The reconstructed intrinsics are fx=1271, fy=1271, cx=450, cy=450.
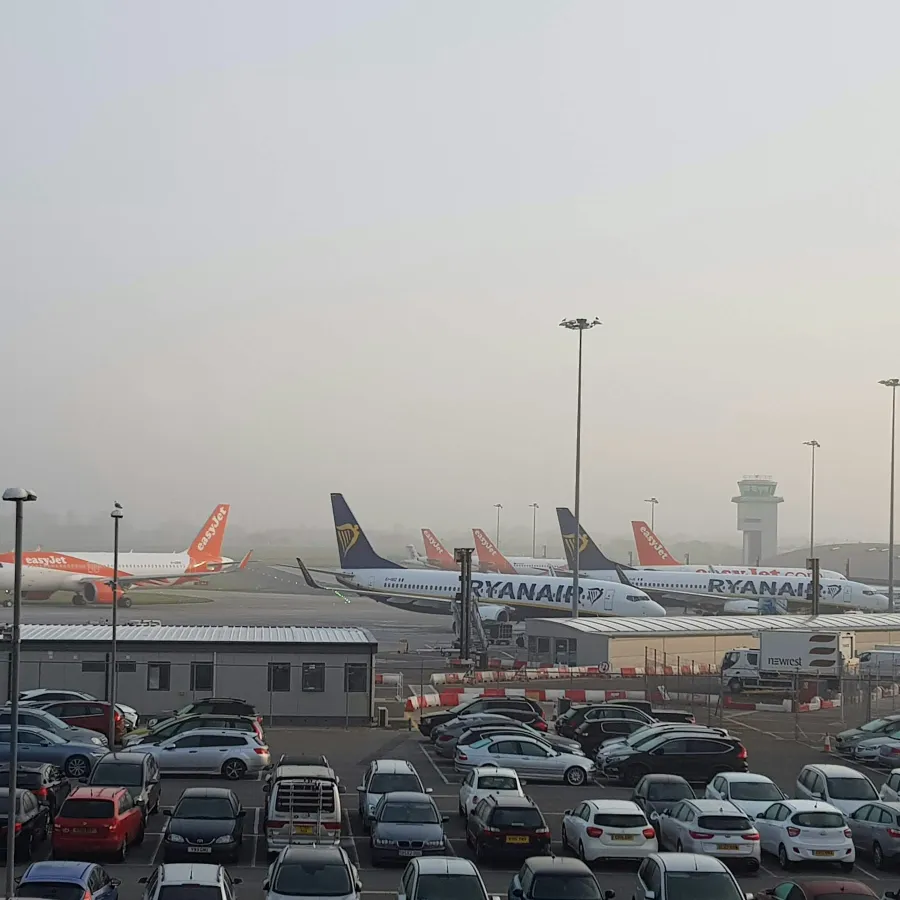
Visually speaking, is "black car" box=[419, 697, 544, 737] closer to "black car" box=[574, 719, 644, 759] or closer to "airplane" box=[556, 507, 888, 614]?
"black car" box=[574, 719, 644, 759]

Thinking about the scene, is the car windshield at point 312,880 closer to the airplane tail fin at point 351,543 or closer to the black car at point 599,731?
the black car at point 599,731

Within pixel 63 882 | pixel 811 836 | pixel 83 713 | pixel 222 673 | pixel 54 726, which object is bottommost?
pixel 83 713

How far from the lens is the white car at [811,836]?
75.8ft

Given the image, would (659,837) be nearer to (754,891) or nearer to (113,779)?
(754,891)

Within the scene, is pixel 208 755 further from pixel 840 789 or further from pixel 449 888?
pixel 449 888

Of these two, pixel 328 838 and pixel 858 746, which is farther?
pixel 858 746

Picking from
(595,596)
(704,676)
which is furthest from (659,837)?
(595,596)

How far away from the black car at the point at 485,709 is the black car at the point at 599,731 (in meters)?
3.16

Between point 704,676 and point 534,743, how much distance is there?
2742 centimetres

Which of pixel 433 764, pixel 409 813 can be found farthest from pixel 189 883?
pixel 433 764

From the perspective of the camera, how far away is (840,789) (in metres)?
26.8

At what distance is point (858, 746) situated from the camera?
3750 centimetres

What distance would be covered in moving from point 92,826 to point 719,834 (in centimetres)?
1094

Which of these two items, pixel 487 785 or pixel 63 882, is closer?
pixel 63 882
